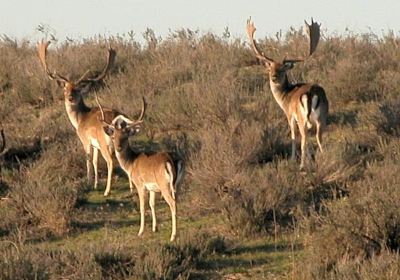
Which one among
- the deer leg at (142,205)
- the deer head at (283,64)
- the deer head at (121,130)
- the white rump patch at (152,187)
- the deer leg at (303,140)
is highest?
the deer head at (283,64)

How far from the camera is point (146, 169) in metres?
11.8

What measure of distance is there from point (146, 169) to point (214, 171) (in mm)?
1345

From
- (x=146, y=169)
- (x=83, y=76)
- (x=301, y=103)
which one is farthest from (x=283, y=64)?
(x=146, y=169)

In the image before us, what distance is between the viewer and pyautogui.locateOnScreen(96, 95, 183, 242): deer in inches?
444

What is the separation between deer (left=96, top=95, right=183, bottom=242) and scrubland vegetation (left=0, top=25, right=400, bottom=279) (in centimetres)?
40

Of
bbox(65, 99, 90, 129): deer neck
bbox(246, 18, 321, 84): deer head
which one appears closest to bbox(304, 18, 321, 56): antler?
bbox(246, 18, 321, 84): deer head

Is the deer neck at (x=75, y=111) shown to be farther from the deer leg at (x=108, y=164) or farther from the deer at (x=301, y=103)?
the deer at (x=301, y=103)

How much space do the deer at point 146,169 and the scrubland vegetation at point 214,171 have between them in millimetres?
403

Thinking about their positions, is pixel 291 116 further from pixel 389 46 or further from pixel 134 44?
pixel 134 44

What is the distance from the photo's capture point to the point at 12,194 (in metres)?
12.9

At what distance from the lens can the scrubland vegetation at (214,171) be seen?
384 inches

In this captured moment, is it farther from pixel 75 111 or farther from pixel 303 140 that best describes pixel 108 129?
pixel 303 140

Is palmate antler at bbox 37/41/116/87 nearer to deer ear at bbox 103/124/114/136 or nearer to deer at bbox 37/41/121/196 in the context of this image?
deer at bbox 37/41/121/196

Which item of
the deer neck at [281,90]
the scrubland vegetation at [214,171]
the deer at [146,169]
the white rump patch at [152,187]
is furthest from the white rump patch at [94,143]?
the deer neck at [281,90]
